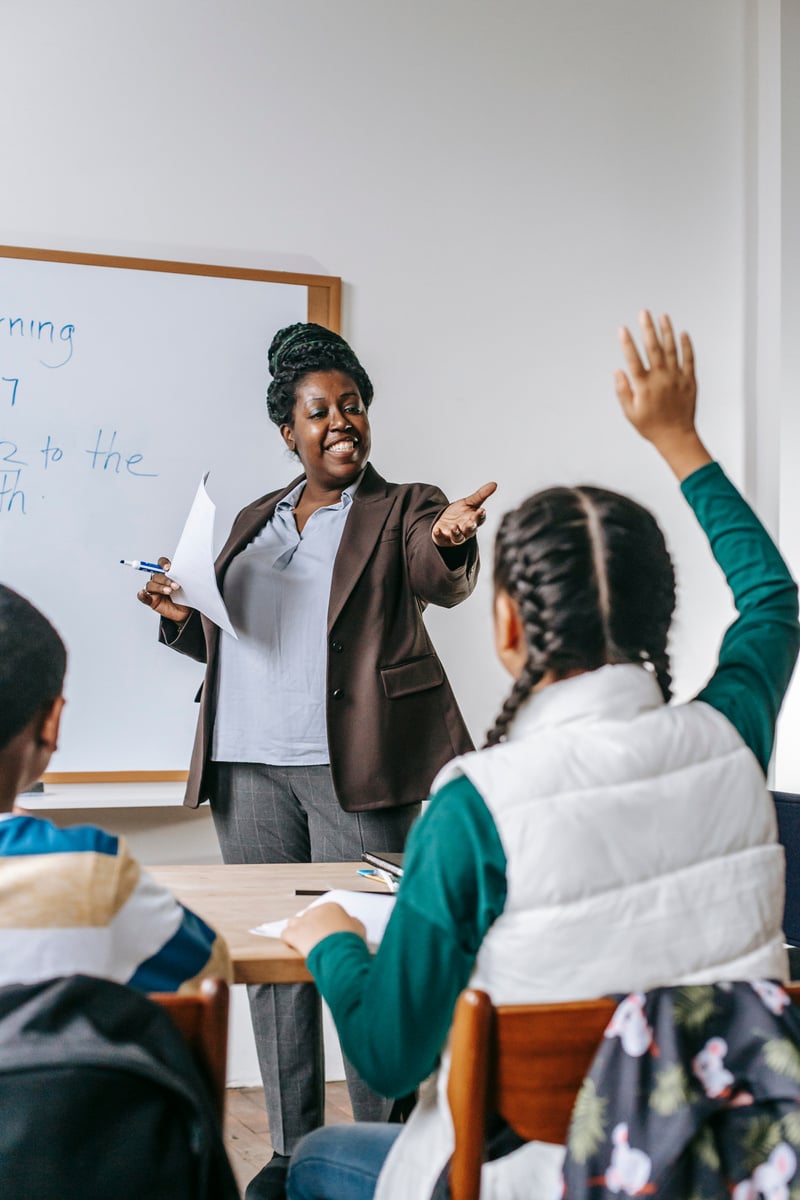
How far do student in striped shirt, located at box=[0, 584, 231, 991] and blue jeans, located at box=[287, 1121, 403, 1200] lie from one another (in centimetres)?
27

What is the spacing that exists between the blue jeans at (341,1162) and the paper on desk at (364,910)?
0.19 m

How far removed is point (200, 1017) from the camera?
2.86 ft

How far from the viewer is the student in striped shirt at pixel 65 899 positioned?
2.91 feet

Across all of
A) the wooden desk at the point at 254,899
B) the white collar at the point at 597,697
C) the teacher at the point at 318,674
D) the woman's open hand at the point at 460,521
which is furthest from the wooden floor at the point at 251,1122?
the white collar at the point at 597,697

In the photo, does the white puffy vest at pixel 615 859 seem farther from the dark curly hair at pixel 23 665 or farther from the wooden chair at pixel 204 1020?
the dark curly hair at pixel 23 665

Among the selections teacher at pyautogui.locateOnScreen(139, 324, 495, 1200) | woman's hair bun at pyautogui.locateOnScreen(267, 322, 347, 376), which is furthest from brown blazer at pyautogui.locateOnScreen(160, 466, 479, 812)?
woman's hair bun at pyautogui.locateOnScreen(267, 322, 347, 376)

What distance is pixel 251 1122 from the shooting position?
2645 mm

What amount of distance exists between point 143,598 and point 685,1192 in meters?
1.62

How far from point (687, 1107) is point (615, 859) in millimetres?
186

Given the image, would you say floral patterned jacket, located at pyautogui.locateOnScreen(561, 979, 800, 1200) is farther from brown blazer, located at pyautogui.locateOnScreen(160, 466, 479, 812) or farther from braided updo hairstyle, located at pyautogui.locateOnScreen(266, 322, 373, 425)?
braided updo hairstyle, located at pyautogui.locateOnScreen(266, 322, 373, 425)

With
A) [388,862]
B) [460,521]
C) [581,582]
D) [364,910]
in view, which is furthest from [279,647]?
[581,582]

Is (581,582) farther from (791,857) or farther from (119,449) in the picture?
(119,449)

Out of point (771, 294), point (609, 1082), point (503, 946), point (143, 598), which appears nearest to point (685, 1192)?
point (609, 1082)

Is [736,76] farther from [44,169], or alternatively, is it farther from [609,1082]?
[609,1082]
